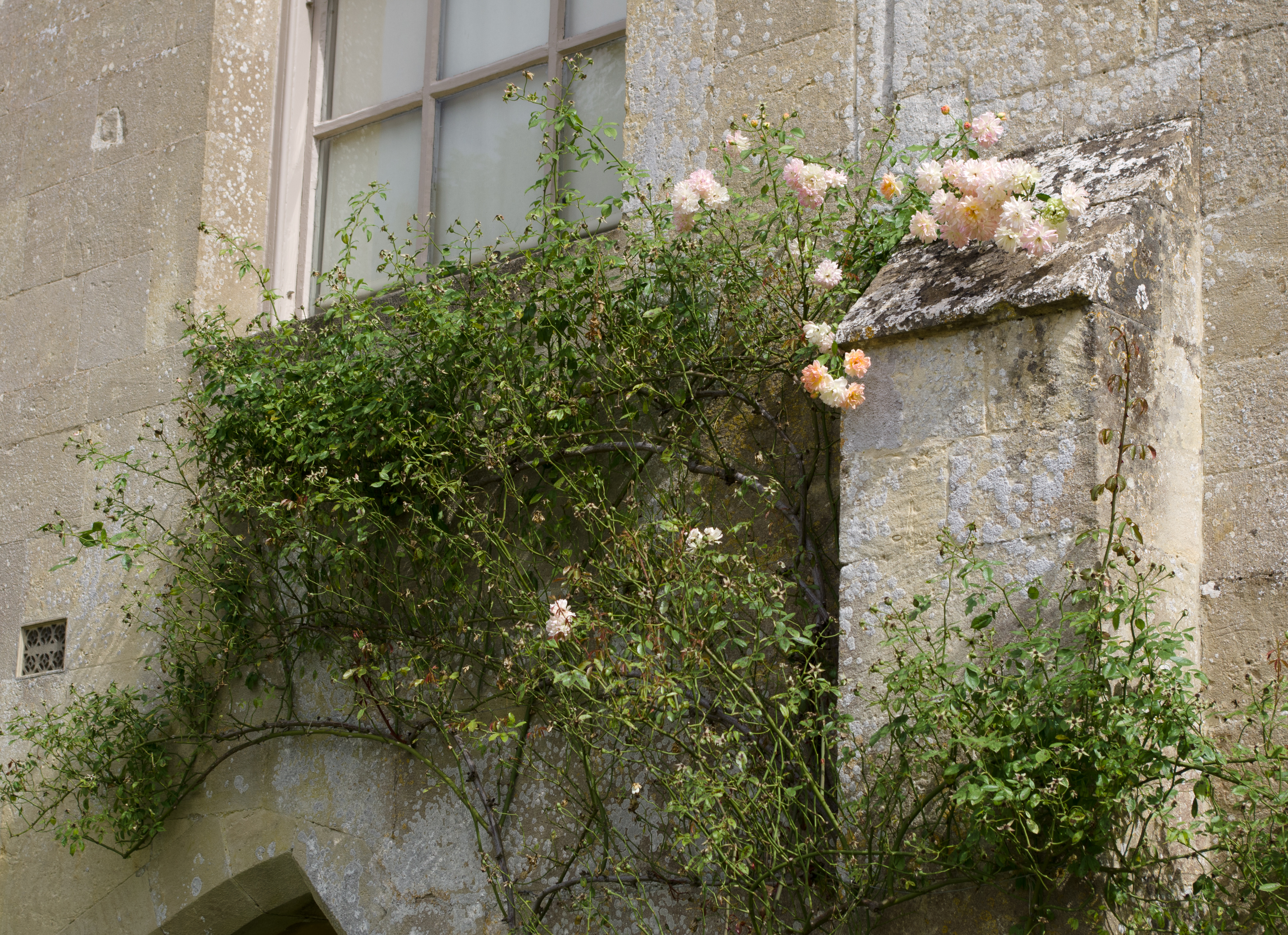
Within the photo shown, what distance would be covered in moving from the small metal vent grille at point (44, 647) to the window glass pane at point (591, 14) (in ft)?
8.11

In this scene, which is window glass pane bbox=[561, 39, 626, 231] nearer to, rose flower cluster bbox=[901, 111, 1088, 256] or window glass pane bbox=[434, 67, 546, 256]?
window glass pane bbox=[434, 67, 546, 256]

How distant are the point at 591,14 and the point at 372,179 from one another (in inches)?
37.3

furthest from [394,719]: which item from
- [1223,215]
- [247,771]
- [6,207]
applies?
[6,207]

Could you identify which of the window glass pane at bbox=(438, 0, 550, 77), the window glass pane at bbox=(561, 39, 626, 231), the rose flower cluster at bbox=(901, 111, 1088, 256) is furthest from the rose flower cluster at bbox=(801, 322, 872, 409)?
the window glass pane at bbox=(438, 0, 550, 77)

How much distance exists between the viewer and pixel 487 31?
13.8 ft

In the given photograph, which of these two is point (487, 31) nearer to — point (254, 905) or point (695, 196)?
point (695, 196)

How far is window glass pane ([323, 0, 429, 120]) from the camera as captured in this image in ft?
14.4

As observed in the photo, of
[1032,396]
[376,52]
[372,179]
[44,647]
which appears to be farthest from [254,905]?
[376,52]

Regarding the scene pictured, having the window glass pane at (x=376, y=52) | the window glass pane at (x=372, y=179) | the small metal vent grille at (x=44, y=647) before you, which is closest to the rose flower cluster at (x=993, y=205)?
the window glass pane at (x=372, y=179)

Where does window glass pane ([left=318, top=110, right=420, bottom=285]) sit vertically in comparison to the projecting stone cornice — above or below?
above

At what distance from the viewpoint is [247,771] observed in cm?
377

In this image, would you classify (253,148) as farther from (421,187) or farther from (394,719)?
(394,719)

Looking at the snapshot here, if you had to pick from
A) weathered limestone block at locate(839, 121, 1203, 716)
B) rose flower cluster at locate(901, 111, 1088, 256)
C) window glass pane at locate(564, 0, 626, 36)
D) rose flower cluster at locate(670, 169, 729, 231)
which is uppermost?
window glass pane at locate(564, 0, 626, 36)

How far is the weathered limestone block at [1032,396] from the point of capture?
232 cm
